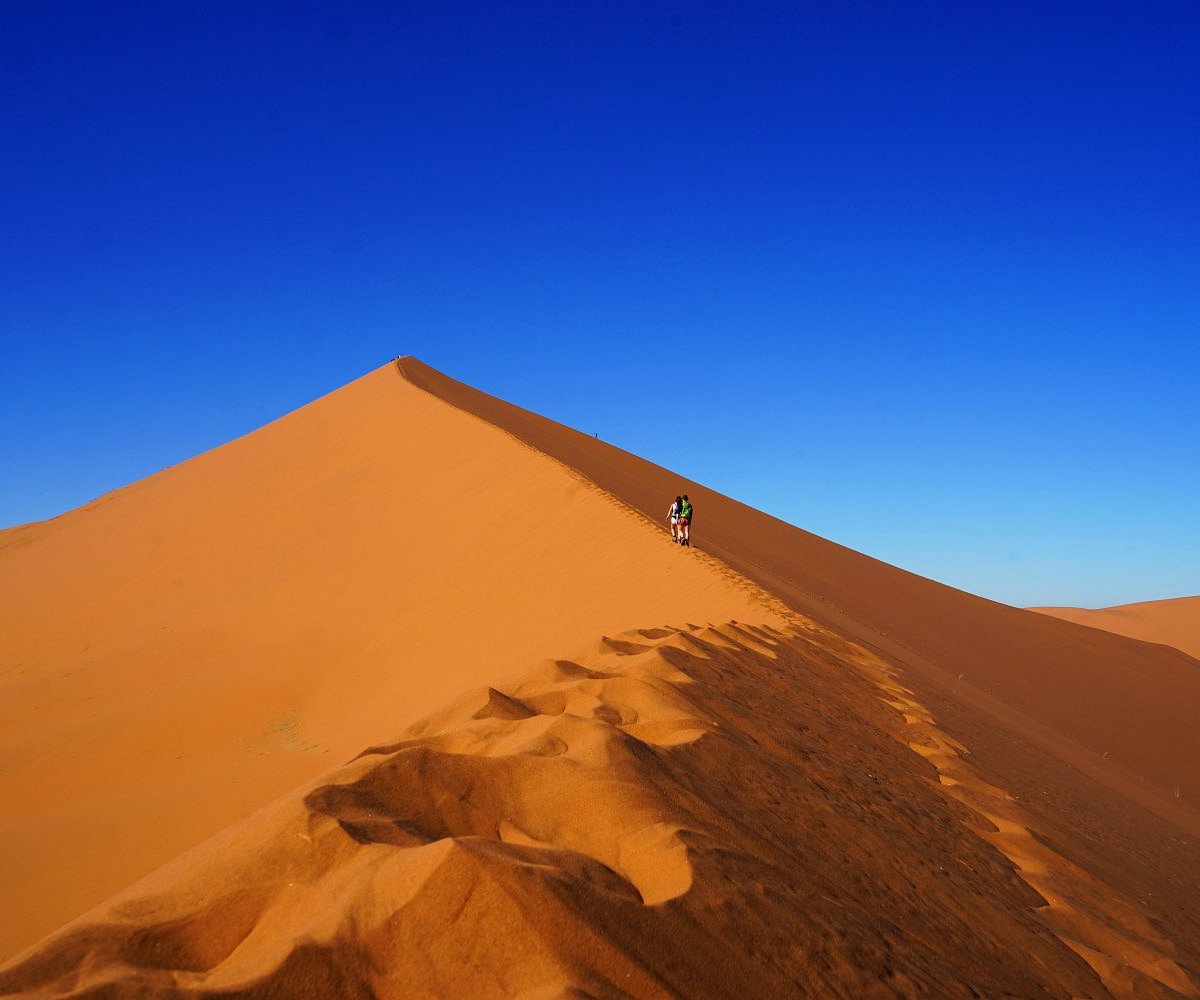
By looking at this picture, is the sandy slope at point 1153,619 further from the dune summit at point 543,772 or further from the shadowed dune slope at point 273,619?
the shadowed dune slope at point 273,619

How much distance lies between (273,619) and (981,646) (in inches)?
496

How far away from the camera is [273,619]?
13.6 m

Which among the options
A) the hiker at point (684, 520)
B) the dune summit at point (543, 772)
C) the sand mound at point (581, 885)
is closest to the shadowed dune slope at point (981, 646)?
the dune summit at point (543, 772)

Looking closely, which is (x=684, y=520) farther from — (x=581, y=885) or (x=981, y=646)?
(x=581, y=885)

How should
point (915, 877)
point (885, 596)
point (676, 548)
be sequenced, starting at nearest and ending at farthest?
point (915, 877) < point (676, 548) < point (885, 596)

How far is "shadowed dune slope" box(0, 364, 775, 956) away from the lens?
7516 mm

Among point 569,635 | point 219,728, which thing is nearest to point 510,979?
point 569,635

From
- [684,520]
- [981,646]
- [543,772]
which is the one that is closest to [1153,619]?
[981,646]

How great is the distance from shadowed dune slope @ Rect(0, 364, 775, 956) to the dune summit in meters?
0.06

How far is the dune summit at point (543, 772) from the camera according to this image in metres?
2.44

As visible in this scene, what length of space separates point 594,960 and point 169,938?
1.09 meters

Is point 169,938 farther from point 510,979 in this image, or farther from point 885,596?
point 885,596

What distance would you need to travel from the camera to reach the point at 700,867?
2771 millimetres

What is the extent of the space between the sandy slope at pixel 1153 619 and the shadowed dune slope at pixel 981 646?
25.5 meters
